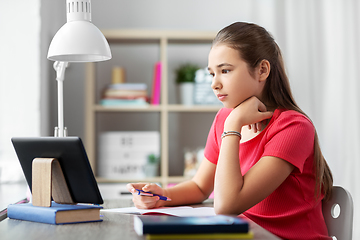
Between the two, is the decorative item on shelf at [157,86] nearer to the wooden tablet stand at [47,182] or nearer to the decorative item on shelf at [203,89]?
the decorative item on shelf at [203,89]

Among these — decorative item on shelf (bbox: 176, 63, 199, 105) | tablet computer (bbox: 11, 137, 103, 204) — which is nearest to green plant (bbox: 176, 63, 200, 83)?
decorative item on shelf (bbox: 176, 63, 199, 105)

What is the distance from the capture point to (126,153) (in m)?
2.60

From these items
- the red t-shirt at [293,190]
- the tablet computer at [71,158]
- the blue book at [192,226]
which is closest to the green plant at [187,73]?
the red t-shirt at [293,190]

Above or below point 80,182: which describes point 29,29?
above

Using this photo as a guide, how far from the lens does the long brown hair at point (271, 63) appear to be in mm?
1160

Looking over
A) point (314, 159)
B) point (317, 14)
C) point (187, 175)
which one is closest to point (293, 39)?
point (317, 14)

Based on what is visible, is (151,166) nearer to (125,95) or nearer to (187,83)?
(125,95)

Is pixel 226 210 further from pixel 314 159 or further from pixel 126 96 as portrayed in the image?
pixel 126 96

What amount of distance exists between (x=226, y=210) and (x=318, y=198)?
318 millimetres

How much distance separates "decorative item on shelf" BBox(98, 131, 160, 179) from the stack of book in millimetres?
207

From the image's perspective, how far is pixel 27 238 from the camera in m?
0.80

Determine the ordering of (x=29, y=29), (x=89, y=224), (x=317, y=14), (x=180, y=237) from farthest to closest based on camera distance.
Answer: (x=317, y=14)
(x=29, y=29)
(x=89, y=224)
(x=180, y=237)

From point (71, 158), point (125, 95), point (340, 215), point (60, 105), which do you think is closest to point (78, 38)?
point (60, 105)

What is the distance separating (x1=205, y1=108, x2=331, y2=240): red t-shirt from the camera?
1080 millimetres
